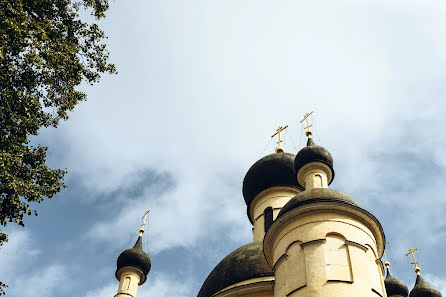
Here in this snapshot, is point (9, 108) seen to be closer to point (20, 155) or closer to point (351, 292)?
point (20, 155)

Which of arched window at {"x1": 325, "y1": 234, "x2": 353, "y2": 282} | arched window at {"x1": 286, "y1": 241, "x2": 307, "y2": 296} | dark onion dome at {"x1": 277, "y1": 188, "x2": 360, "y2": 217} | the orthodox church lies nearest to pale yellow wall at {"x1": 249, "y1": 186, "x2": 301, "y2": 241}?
the orthodox church

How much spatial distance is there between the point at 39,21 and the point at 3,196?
3784mm

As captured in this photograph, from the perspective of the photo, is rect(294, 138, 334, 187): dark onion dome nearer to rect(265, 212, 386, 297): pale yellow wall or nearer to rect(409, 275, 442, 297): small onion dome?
rect(265, 212, 386, 297): pale yellow wall

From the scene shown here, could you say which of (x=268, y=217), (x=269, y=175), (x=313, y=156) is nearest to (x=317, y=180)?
(x=313, y=156)

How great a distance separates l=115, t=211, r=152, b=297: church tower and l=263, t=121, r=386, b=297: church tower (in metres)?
9.24

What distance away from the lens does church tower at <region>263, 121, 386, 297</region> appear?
11.6 metres

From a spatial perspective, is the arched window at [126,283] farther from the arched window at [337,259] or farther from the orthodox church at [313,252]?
the arched window at [337,259]

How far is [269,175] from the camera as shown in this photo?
71.4 ft

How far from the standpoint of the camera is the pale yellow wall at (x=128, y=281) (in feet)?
68.0

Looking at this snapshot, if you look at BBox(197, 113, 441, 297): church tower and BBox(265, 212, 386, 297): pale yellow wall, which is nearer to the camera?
BBox(265, 212, 386, 297): pale yellow wall

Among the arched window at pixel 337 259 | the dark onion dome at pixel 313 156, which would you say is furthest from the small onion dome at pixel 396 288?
the arched window at pixel 337 259

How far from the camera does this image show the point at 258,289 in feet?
52.0

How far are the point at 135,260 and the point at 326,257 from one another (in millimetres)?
12043

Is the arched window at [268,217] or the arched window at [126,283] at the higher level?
the arched window at [268,217]
